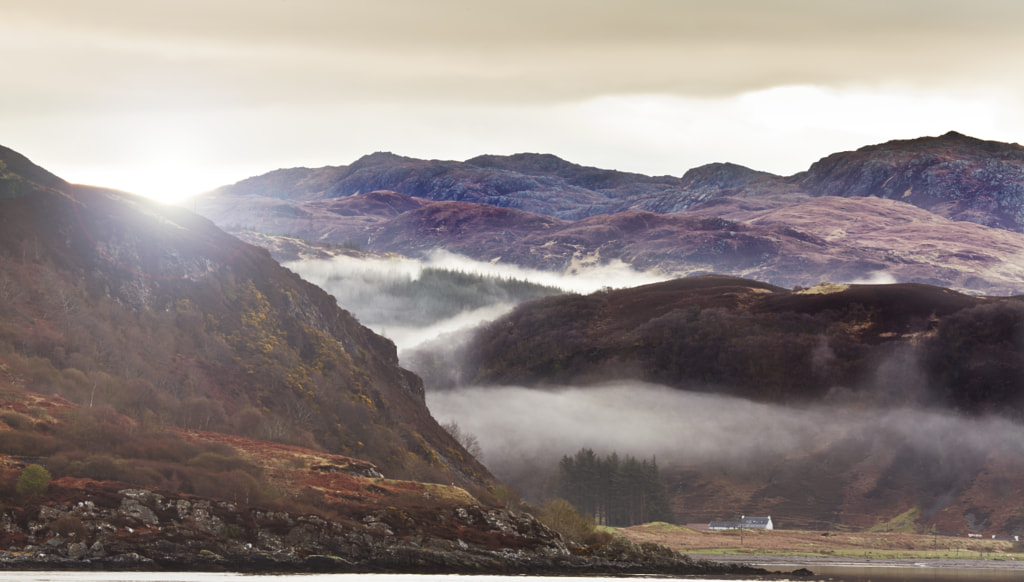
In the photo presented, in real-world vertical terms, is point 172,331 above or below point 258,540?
above

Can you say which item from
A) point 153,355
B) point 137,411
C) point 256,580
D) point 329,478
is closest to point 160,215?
point 153,355

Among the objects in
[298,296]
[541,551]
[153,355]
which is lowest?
[541,551]

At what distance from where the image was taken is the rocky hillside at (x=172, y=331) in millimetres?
132750

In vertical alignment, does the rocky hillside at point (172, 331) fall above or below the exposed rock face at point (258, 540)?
above

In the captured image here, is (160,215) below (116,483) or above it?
above

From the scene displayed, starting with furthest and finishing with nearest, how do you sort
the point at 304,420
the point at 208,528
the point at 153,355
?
1. the point at 304,420
2. the point at 153,355
3. the point at 208,528

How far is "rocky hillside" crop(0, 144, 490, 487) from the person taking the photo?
13275 centimetres

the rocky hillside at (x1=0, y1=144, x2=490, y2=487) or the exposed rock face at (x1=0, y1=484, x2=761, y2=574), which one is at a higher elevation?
the rocky hillside at (x1=0, y1=144, x2=490, y2=487)

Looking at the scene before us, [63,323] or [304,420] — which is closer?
[63,323]

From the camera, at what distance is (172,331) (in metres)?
151

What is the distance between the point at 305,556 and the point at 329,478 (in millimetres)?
25769

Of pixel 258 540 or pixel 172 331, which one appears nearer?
pixel 258 540

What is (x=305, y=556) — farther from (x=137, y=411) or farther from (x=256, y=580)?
(x=137, y=411)

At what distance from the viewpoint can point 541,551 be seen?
427ft
